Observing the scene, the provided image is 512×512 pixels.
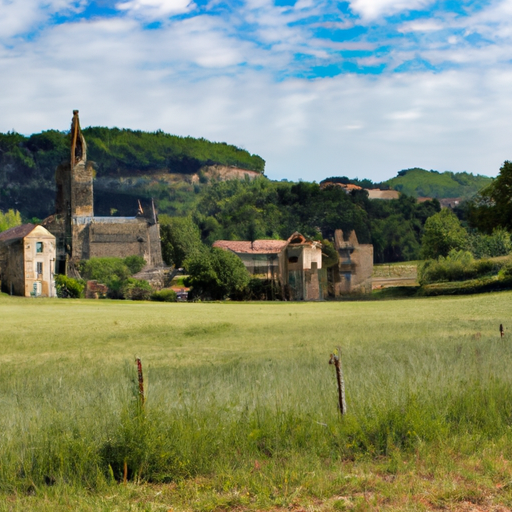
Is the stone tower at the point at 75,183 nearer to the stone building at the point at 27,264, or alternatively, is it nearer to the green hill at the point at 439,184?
the stone building at the point at 27,264

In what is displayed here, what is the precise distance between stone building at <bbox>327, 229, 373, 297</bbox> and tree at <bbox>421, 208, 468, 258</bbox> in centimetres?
622

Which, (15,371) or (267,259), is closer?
(15,371)

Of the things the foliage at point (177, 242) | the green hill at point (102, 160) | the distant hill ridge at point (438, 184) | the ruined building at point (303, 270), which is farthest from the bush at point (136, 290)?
the distant hill ridge at point (438, 184)

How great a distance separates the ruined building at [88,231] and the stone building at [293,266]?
1708cm

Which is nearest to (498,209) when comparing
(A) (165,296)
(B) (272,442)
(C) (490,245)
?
(B) (272,442)

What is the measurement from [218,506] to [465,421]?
377 cm

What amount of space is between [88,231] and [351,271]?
110 feet

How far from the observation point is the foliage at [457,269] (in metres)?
52.2

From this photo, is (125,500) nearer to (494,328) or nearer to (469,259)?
(494,328)

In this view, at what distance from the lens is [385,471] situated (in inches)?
287

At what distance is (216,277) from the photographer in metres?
57.4

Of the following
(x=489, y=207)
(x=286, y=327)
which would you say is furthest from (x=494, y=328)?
(x=489, y=207)

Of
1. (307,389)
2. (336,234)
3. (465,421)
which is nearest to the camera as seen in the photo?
(465,421)

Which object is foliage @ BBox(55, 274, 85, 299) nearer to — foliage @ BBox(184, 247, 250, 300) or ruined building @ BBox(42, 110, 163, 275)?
foliage @ BBox(184, 247, 250, 300)
